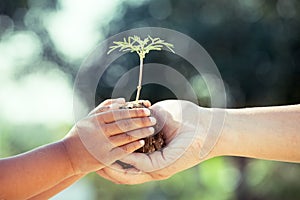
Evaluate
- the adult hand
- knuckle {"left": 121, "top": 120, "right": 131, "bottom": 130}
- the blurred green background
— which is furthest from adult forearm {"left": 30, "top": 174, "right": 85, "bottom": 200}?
the blurred green background

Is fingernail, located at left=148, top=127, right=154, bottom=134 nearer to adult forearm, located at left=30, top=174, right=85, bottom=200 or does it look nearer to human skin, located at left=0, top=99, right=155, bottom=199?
human skin, located at left=0, top=99, right=155, bottom=199

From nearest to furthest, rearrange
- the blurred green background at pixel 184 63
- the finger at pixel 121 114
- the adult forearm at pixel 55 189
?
the finger at pixel 121 114 → the adult forearm at pixel 55 189 → the blurred green background at pixel 184 63

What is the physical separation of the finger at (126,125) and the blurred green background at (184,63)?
4.36 ft

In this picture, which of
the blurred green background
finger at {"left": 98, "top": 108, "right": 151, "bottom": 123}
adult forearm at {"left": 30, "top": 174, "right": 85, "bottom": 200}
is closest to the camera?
finger at {"left": 98, "top": 108, "right": 151, "bottom": 123}

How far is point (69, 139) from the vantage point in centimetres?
97

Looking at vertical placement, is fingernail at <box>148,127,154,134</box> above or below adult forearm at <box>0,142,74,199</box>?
above

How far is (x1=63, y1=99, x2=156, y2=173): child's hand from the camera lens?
932mm

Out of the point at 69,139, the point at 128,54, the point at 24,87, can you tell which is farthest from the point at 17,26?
the point at 69,139

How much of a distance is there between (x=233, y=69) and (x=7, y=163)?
1.77m

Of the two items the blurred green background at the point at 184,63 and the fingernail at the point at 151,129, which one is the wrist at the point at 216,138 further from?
the blurred green background at the point at 184,63

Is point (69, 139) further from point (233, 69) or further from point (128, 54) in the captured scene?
point (233, 69)

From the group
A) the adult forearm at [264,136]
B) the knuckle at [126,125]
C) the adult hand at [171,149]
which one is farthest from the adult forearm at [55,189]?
the adult forearm at [264,136]

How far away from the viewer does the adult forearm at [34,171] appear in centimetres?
94

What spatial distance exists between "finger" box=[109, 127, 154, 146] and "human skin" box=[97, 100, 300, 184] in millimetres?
50
